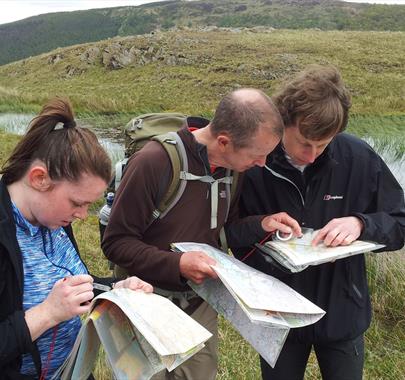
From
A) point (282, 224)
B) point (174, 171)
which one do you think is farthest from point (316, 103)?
point (174, 171)

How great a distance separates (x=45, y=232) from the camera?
1.77m

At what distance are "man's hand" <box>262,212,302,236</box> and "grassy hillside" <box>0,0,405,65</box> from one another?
70458 mm

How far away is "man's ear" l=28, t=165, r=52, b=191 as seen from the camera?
168 centimetres

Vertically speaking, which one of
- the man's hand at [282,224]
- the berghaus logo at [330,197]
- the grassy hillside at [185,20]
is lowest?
the grassy hillside at [185,20]

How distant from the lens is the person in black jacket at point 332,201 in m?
2.14

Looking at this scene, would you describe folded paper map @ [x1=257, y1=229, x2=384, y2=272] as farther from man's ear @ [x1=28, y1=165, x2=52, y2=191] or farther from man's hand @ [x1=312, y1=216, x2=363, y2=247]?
man's ear @ [x1=28, y1=165, x2=52, y2=191]

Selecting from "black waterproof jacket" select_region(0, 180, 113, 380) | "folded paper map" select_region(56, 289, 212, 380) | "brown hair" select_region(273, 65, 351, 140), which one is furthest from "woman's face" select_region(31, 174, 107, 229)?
"brown hair" select_region(273, 65, 351, 140)

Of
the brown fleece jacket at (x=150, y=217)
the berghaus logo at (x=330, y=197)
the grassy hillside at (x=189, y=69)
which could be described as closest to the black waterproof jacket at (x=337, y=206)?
the berghaus logo at (x=330, y=197)

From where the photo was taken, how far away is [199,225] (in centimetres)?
→ 223

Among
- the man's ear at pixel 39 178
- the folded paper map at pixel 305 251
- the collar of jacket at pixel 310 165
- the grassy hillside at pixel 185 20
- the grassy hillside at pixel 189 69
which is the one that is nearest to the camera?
the man's ear at pixel 39 178

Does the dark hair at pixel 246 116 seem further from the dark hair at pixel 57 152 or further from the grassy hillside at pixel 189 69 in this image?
the grassy hillside at pixel 189 69

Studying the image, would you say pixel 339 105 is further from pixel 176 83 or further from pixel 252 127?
pixel 176 83

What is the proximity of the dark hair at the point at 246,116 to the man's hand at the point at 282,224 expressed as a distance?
1.15 feet

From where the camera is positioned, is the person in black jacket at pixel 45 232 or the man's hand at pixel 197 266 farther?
the man's hand at pixel 197 266
